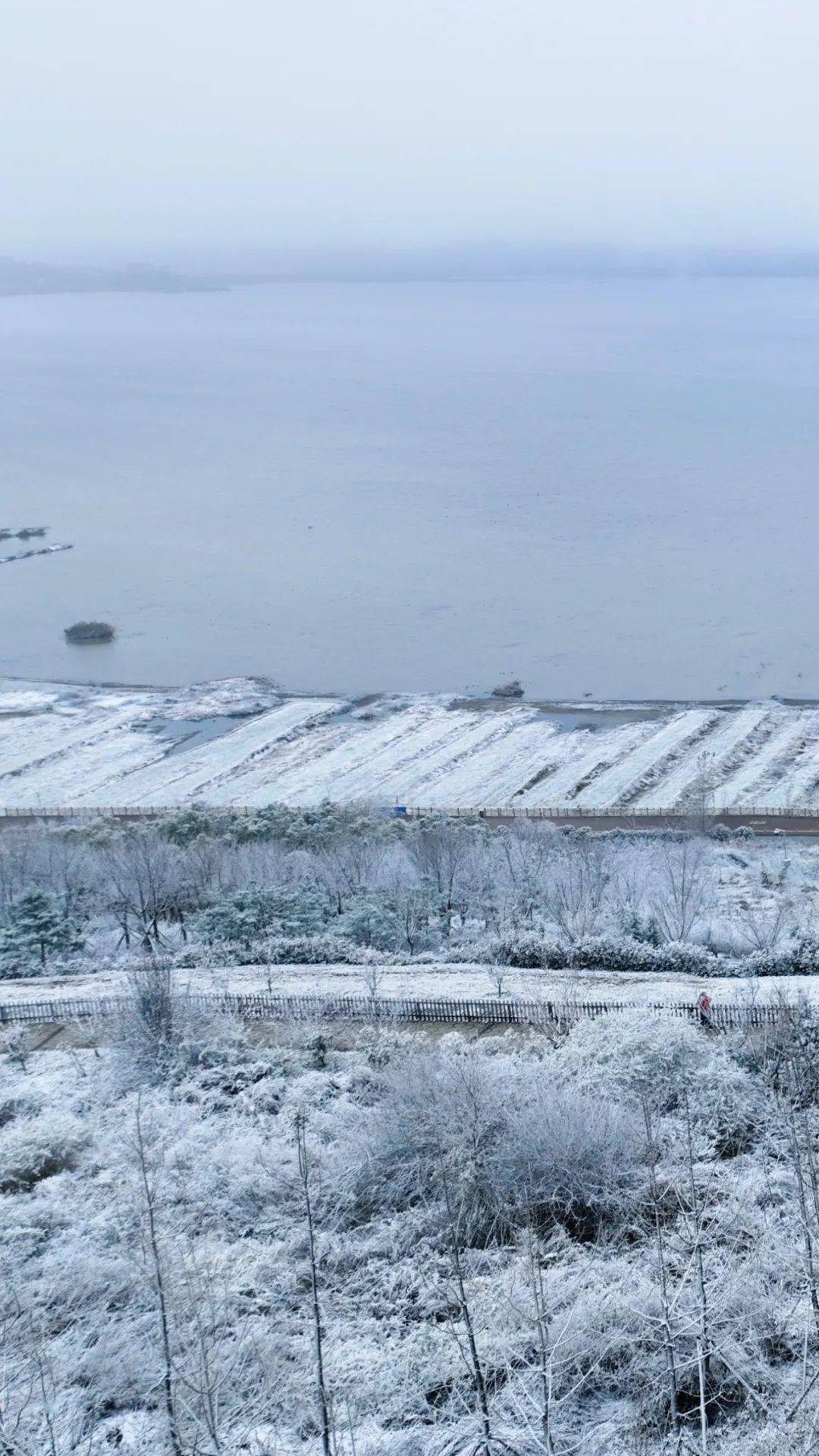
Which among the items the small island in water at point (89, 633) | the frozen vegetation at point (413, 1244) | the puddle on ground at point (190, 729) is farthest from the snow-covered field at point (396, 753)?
the frozen vegetation at point (413, 1244)

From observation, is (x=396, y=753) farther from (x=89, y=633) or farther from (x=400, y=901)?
(x=89, y=633)

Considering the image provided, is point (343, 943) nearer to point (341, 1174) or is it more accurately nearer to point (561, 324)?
point (341, 1174)

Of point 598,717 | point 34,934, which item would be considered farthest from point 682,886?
point 598,717

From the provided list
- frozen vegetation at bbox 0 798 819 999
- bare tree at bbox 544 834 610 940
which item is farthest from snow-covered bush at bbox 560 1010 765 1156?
bare tree at bbox 544 834 610 940

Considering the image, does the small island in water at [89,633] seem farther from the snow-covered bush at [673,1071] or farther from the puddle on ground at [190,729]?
the snow-covered bush at [673,1071]

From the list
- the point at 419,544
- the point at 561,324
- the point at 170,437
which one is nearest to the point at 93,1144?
the point at 419,544
